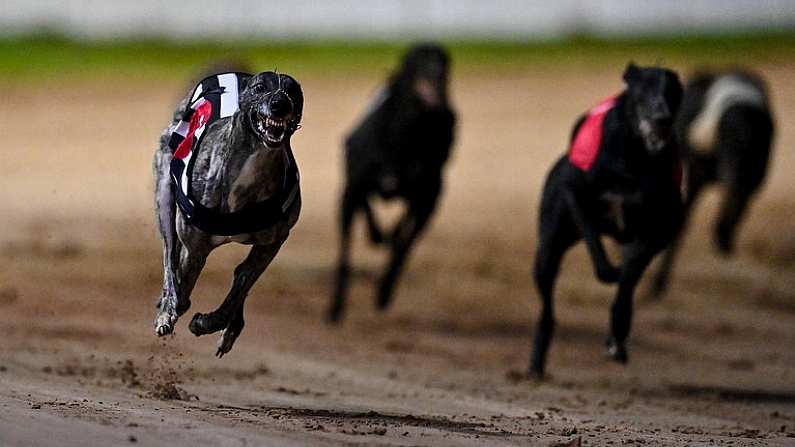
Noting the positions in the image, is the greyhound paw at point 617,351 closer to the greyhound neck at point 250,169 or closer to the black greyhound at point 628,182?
the black greyhound at point 628,182

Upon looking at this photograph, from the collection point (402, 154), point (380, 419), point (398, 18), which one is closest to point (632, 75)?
point (380, 419)

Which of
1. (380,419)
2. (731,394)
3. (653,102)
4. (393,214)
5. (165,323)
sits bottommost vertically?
(380,419)

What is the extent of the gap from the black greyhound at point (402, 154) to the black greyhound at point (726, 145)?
2041mm

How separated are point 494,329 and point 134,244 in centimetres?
338

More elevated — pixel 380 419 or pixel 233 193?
pixel 233 193

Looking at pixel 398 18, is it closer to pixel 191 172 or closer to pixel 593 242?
pixel 593 242

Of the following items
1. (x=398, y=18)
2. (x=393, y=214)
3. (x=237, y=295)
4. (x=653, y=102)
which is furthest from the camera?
(x=398, y=18)

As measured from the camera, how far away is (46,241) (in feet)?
38.8

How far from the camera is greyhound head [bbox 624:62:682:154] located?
281 inches

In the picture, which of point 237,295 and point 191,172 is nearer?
point 191,172

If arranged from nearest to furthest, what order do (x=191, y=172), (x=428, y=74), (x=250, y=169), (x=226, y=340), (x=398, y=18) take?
(x=250, y=169)
(x=191, y=172)
(x=226, y=340)
(x=428, y=74)
(x=398, y=18)

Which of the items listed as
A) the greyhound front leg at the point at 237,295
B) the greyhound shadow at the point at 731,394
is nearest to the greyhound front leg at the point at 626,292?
the greyhound shadow at the point at 731,394

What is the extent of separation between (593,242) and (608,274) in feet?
0.55

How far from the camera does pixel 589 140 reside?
24.6 feet
